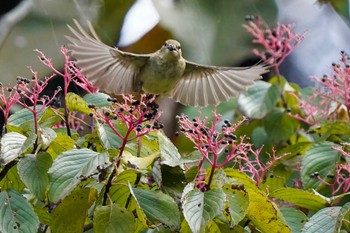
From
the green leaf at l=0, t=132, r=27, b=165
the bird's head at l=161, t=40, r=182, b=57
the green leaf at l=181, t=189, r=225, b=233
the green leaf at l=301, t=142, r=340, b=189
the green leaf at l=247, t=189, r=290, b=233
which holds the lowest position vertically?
the green leaf at l=301, t=142, r=340, b=189

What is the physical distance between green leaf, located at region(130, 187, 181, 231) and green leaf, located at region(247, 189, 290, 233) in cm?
15

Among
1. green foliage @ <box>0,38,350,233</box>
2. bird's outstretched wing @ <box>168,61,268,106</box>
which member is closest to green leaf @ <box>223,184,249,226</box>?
green foliage @ <box>0,38,350,233</box>

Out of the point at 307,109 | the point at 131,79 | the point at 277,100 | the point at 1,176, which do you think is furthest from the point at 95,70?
the point at 277,100

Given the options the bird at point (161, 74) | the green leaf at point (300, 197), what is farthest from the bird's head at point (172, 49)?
the green leaf at point (300, 197)

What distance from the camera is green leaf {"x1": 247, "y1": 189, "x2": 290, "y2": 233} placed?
4.74 ft

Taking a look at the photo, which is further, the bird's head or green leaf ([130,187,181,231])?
the bird's head

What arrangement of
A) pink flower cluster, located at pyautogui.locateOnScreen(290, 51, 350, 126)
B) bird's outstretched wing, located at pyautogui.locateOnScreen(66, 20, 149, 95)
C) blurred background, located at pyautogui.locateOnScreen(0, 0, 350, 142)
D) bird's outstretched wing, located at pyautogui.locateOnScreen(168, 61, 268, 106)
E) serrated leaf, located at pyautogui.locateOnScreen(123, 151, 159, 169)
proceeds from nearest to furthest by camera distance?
serrated leaf, located at pyautogui.locateOnScreen(123, 151, 159, 169) < bird's outstretched wing, located at pyautogui.locateOnScreen(66, 20, 149, 95) < pink flower cluster, located at pyautogui.locateOnScreen(290, 51, 350, 126) < bird's outstretched wing, located at pyautogui.locateOnScreen(168, 61, 268, 106) < blurred background, located at pyautogui.locateOnScreen(0, 0, 350, 142)

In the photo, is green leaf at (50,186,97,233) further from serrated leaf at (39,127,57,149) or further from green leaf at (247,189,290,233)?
green leaf at (247,189,290,233)

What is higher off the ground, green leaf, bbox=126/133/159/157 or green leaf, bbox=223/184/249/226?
green leaf, bbox=126/133/159/157

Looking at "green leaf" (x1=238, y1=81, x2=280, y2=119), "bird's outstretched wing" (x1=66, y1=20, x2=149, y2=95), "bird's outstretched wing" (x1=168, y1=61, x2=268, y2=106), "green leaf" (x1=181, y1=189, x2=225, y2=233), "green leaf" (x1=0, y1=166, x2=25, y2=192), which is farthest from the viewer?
"green leaf" (x1=238, y1=81, x2=280, y2=119)

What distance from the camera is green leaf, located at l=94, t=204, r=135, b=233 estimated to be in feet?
4.46

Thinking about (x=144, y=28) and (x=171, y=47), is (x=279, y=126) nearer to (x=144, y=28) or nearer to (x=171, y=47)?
(x=171, y=47)

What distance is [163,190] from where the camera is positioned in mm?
1445

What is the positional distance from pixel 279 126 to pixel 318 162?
1.96 ft
